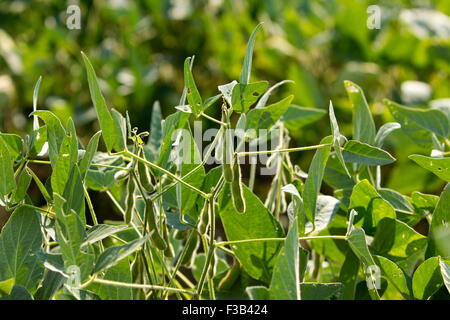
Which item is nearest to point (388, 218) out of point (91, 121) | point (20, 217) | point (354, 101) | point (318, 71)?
point (354, 101)

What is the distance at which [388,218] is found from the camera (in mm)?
459

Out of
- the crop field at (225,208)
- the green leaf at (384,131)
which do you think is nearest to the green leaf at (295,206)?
the crop field at (225,208)

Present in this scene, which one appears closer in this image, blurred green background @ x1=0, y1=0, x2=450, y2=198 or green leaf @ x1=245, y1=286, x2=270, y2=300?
green leaf @ x1=245, y1=286, x2=270, y2=300

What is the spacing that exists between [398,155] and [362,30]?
0.44 meters

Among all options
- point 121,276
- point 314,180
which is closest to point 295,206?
point 314,180

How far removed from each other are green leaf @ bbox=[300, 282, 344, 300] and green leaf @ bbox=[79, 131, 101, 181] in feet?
0.52

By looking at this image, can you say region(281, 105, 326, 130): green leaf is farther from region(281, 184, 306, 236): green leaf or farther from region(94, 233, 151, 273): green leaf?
region(94, 233, 151, 273): green leaf

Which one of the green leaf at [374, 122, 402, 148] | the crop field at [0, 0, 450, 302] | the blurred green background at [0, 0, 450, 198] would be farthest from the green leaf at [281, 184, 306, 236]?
the blurred green background at [0, 0, 450, 198]

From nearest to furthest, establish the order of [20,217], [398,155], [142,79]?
[20,217] → [398,155] → [142,79]

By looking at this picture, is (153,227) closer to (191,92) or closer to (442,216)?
(191,92)

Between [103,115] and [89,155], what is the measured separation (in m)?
0.03

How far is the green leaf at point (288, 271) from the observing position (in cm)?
33

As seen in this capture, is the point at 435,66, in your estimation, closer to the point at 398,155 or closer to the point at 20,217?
the point at 398,155

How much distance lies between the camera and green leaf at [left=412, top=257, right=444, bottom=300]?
416 millimetres
